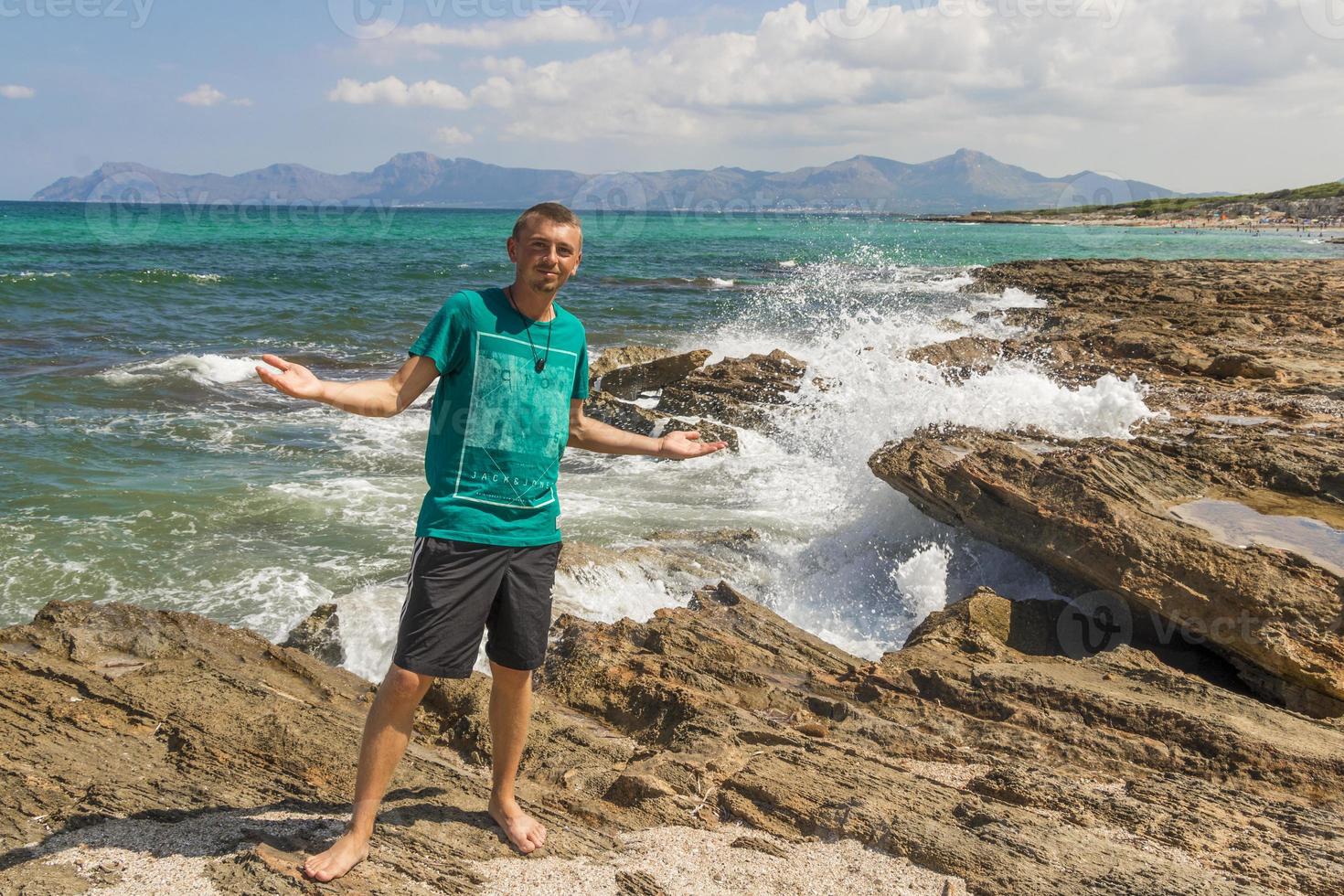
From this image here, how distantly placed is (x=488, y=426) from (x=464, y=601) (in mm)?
520

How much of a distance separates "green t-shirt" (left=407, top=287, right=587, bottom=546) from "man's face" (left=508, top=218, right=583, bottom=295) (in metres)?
0.11

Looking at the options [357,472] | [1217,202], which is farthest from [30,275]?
[1217,202]

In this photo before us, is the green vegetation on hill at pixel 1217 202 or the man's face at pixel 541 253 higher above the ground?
the green vegetation on hill at pixel 1217 202

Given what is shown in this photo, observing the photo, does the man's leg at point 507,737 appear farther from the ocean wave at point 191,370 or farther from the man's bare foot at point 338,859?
the ocean wave at point 191,370

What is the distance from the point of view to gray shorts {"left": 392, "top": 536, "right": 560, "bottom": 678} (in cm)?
277

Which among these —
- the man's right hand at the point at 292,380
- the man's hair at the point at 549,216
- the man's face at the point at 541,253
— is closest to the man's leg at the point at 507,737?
the man's right hand at the point at 292,380

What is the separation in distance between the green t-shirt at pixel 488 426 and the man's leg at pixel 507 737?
1.66ft

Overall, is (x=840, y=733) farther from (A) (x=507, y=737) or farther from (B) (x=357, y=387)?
(B) (x=357, y=387)

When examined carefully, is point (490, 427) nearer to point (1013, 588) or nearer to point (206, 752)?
point (206, 752)

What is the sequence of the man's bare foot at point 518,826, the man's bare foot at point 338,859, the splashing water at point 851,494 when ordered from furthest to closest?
1. the splashing water at point 851,494
2. the man's bare foot at point 518,826
3. the man's bare foot at point 338,859

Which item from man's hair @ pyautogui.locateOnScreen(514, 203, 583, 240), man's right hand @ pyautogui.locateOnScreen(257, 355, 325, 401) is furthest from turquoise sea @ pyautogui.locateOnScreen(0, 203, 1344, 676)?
man's hair @ pyautogui.locateOnScreen(514, 203, 583, 240)

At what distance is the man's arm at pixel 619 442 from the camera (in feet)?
10.6

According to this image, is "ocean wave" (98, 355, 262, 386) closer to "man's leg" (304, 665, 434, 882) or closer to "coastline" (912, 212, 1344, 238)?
"man's leg" (304, 665, 434, 882)

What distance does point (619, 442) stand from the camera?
3281mm
